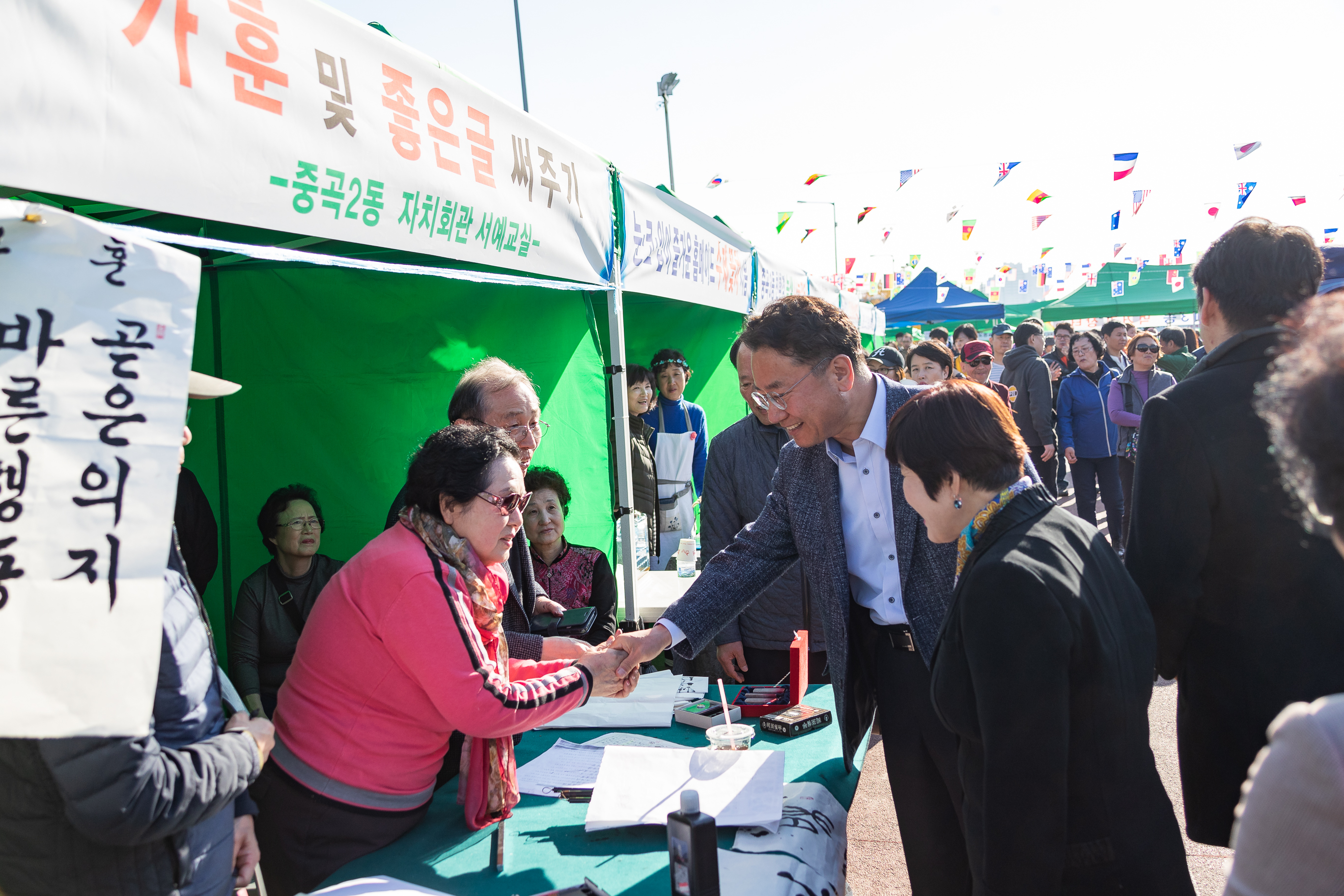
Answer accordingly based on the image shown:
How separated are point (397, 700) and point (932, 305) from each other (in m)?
17.7

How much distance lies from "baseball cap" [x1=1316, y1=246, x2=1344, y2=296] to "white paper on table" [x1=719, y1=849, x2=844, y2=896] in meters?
2.32

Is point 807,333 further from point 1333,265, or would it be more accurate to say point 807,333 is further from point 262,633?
point 262,633

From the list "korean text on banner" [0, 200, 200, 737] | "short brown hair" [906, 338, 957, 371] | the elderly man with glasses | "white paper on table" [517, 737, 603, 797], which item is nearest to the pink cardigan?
"white paper on table" [517, 737, 603, 797]

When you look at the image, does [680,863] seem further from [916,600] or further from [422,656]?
[916,600]

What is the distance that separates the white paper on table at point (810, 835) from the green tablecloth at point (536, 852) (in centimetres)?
5

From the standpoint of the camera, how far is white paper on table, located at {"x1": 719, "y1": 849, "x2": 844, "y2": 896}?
4.93ft

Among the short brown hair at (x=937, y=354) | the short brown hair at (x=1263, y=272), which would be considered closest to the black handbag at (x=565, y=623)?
the short brown hair at (x=1263, y=272)

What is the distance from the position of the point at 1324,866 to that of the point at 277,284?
12.2 ft

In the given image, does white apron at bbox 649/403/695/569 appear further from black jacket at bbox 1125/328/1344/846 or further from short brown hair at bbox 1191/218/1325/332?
short brown hair at bbox 1191/218/1325/332

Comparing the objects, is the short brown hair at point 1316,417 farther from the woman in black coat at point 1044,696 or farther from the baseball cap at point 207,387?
the baseball cap at point 207,387

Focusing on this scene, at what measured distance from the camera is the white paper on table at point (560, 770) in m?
1.96

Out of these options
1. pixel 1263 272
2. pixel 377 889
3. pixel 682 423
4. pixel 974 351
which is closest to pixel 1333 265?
pixel 1263 272

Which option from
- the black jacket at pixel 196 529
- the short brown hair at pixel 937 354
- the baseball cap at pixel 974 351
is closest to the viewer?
the black jacket at pixel 196 529

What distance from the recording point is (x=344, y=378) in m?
3.61
